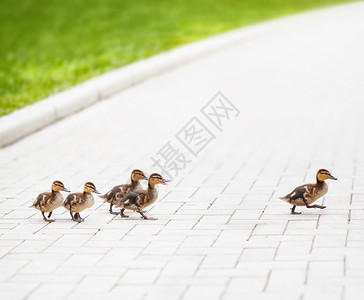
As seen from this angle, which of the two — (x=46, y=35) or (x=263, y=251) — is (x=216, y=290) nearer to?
(x=263, y=251)

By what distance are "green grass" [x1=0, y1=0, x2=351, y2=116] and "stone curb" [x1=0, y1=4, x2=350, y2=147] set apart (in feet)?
1.88

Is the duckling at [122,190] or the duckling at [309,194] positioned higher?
the duckling at [122,190]

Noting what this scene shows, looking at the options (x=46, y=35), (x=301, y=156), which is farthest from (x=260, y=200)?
(x=46, y=35)

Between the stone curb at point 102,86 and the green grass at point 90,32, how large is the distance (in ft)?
1.88

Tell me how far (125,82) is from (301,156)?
6.09 meters

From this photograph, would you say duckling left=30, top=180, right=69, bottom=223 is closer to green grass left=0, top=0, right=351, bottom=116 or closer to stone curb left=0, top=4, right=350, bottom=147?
stone curb left=0, top=4, right=350, bottom=147

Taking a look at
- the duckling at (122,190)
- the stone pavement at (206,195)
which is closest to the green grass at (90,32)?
the stone pavement at (206,195)

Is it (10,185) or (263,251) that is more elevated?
(10,185)

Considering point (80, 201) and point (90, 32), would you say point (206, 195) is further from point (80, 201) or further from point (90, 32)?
point (90, 32)

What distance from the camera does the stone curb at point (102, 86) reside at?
12.3 meters

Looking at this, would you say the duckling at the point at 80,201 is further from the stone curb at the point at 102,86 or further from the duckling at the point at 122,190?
the stone curb at the point at 102,86

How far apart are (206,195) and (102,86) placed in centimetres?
673

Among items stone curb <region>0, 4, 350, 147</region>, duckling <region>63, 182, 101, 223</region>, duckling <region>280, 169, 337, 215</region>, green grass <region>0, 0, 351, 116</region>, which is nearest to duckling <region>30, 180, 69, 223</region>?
duckling <region>63, 182, 101, 223</region>

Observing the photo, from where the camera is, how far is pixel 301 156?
34.9ft
